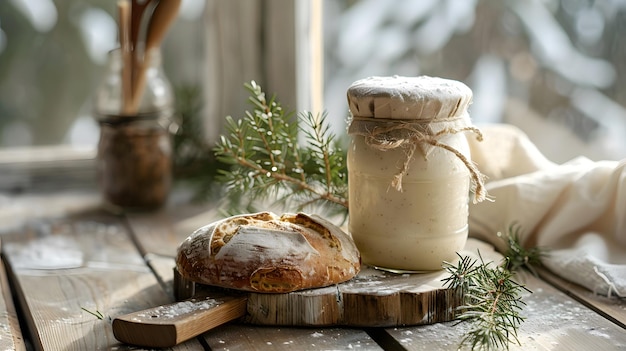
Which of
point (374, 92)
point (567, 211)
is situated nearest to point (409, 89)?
point (374, 92)

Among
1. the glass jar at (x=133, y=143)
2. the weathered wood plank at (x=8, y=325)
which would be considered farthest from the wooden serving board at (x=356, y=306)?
the glass jar at (x=133, y=143)

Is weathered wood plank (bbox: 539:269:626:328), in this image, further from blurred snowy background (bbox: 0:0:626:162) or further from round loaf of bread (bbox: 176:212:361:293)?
blurred snowy background (bbox: 0:0:626:162)

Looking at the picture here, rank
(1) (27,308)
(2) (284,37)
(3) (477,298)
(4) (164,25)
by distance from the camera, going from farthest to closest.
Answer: (2) (284,37)
(4) (164,25)
(1) (27,308)
(3) (477,298)

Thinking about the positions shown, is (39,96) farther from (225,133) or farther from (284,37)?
(284,37)

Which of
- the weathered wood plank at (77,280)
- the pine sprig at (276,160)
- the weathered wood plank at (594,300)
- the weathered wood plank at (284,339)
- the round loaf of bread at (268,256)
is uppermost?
the pine sprig at (276,160)

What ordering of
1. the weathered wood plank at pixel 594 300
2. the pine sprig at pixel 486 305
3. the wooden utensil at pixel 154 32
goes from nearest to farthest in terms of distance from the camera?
the pine sprig at pixel 486 305 → the weathered wood plank at pixel 594 300 → the wooden utensil at pixel 154 32

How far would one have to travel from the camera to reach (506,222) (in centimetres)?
115

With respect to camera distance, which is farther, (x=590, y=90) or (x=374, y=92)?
(x=590, y=90)

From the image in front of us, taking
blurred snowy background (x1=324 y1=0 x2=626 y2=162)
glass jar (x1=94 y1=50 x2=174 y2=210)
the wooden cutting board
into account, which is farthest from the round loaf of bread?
blurred snowy background (x1=324 y1=0 x2=626 y2=162)

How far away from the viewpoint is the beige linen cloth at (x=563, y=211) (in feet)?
3.39

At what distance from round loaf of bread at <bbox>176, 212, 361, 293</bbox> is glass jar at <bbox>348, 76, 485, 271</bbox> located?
0.05 m

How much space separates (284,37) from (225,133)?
0.77 feet

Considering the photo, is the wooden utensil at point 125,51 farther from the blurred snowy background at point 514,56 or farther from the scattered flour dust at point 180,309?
the scattered flour dust at point 180,309

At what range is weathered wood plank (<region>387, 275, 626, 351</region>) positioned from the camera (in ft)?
2.79
